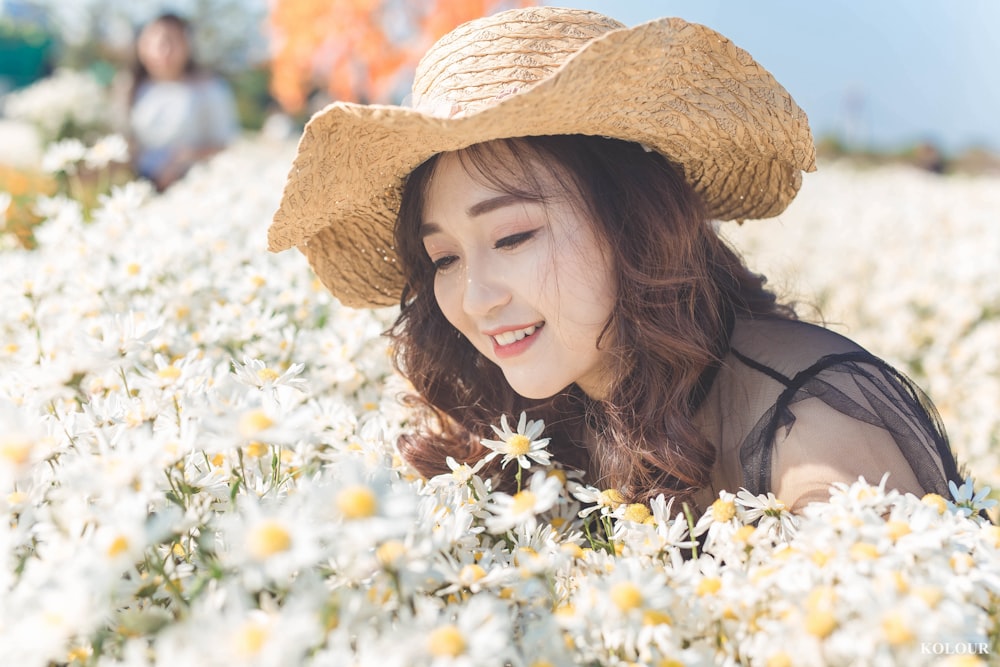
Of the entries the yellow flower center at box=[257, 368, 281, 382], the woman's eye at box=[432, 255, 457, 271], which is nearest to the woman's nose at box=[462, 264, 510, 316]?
the woman's eye at box=[432, 255, 457, 271]

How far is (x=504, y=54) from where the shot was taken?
1.48m

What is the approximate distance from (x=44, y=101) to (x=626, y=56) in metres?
9.67

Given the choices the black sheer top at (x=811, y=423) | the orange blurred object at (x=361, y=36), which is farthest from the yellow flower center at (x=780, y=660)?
the orange blurred object at (x=361, y=36)

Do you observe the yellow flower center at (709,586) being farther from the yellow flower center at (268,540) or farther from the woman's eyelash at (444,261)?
the woman's eyelash at (444,261)

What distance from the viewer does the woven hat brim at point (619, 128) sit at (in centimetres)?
132

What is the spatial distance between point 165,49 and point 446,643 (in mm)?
6123

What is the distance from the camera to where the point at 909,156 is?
63.5 ft

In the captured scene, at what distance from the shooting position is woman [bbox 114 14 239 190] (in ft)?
19.5

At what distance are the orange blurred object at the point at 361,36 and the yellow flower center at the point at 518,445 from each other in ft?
37.4

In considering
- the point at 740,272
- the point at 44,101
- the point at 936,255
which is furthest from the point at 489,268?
the point at 44,101

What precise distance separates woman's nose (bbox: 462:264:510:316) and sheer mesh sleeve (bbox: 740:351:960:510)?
1.72ft

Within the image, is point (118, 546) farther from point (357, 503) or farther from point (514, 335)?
point (514, 335)

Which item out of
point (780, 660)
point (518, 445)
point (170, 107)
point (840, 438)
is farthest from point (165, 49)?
point (780, 660)

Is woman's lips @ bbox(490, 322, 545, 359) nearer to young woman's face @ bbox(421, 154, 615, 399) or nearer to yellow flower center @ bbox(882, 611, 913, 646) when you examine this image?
young woman's face @ bbox(421, 154, 615, 399)
